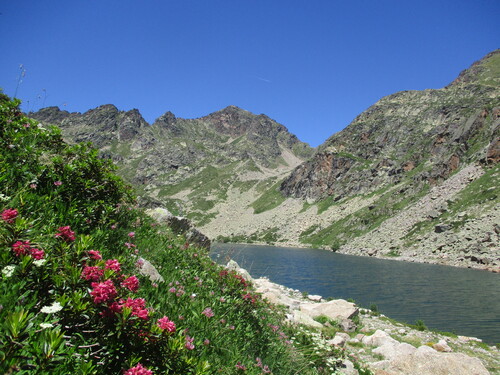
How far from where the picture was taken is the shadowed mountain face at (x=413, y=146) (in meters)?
109

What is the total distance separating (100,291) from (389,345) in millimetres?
14016

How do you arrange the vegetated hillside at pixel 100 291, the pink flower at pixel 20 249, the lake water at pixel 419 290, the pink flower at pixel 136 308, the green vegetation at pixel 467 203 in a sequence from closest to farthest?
the vegetated hillside at pixel 100 291 → the pink flower at pixel 136 308 → the pink flower at pixel 20 249 → the lake water at pixel 419 290 → the green vegetation at pixel 467 203

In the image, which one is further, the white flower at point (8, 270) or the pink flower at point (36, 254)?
the pink flower at point (36, 254)

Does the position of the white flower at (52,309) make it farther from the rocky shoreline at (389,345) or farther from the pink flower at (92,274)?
the rocky shoreline at (389,345)

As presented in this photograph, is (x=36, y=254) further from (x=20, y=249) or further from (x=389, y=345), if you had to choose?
(x=389, y=345)

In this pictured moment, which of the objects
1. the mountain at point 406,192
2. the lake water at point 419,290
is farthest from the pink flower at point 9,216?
the lake water at point 419,290

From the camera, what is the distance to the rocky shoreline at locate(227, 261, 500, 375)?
986cm

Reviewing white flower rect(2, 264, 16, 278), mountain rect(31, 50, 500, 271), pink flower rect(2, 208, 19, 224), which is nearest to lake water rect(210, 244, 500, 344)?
pink flower rect(2, 208, 19, 224)

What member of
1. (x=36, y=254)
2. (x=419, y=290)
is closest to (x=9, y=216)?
(x=36, y=254)

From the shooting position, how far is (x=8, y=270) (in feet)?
8.08

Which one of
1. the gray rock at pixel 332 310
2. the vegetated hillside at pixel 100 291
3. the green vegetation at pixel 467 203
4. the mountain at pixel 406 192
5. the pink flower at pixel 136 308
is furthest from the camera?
the green vegetation at pixel 467 203

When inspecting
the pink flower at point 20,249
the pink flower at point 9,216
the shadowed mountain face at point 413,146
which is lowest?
the pink flower at point 20,249

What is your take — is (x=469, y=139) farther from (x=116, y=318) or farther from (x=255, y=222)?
(x=116, y=318)

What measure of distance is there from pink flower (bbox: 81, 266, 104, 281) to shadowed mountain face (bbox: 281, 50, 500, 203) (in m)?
116
